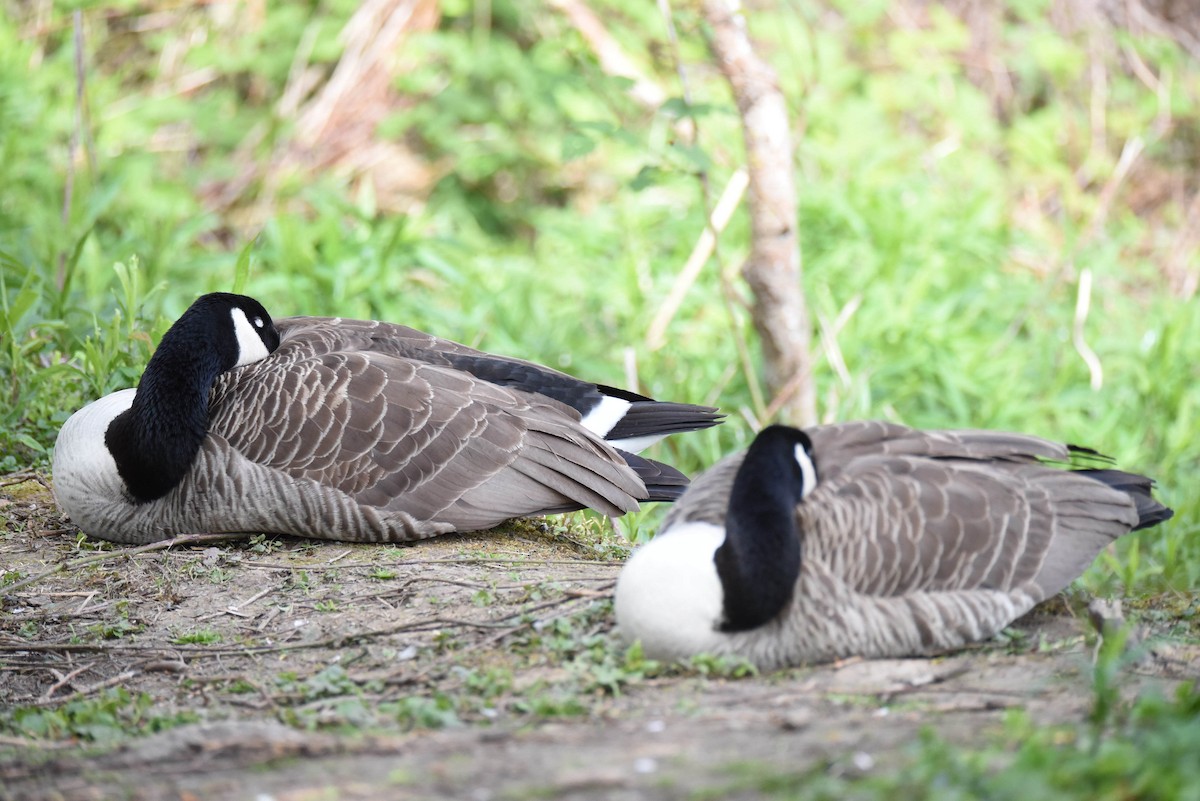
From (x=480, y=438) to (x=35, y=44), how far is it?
7.98 meters

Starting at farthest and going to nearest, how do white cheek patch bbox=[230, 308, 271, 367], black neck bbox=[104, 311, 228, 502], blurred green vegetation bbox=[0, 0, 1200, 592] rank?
blurred green vegetation bbox=[0, 0, 1200, 592] < white cheek patch bbox=[230, 308, 271, 367] < black neck bbox=[104, 311, 228, 502]

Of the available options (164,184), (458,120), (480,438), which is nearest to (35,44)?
(164,184)

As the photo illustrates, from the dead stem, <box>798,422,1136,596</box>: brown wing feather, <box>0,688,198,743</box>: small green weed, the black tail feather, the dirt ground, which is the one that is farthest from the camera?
the dead stem

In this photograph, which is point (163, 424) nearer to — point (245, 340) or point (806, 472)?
point (245, 340)

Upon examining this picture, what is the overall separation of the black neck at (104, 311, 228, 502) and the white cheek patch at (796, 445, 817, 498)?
2619 mm

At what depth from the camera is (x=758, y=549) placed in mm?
3473

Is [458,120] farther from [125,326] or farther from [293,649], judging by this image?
[293,649]

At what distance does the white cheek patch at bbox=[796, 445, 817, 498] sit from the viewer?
3787mm

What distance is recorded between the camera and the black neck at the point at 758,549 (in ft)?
11.4

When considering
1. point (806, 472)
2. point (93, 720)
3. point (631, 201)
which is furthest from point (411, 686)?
point (631, 201)

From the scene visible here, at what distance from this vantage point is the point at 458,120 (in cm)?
1200

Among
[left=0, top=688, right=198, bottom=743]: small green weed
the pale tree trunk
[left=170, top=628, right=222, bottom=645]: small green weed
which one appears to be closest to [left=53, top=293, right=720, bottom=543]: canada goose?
[left=170, top=628, right=222, bottom=645]: small green weed

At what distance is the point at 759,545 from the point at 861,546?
0.39m

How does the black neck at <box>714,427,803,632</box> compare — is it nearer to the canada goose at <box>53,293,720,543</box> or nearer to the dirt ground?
the dirt ground
